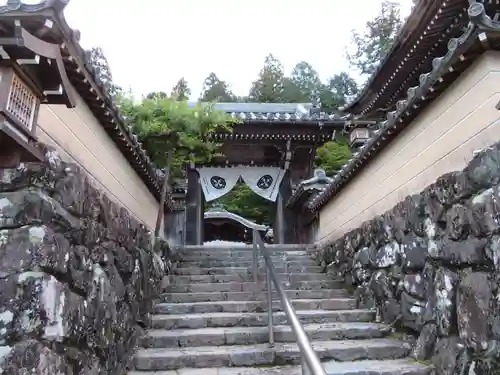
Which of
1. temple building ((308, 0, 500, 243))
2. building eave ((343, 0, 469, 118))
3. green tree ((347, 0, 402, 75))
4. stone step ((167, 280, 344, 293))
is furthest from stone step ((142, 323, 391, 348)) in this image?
green tree ((347, 0, 402, 75))

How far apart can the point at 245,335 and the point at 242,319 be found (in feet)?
1.33

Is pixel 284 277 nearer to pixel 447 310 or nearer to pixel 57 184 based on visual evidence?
pixel 447 310

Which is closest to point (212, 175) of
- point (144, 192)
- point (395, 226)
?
point (144, 192)

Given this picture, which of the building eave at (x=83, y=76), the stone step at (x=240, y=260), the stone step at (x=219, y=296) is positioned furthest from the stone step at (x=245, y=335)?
the stone step at (x=240, y=260)

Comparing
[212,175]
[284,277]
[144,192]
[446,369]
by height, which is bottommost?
[446,369]

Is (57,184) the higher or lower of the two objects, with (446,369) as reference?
higher

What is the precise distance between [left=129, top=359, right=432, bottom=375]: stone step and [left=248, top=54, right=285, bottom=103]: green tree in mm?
25625

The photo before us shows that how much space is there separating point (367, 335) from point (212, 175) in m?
7.59

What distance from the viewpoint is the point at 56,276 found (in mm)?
2549

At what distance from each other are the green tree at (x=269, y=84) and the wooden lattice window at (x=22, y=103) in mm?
26434

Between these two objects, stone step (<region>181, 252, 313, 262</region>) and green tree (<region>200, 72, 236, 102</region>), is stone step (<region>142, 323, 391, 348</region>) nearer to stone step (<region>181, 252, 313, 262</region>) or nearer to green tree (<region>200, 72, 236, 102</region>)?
stone step (<region>181, 252, 313, 262</region>)

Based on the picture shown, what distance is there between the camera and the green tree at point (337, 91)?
28219mm

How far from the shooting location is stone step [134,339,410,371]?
3.75m

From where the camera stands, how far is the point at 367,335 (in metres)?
4.44
